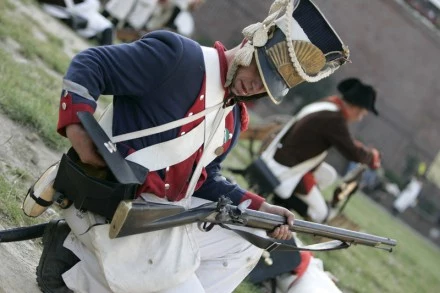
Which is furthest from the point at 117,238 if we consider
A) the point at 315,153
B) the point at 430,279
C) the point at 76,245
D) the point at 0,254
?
the point at 430,279

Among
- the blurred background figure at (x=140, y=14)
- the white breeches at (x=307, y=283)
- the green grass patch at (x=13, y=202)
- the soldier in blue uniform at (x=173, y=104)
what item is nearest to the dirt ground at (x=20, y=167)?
the green grass patch at (x=13, y=202)

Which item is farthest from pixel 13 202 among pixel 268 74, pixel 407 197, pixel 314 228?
pixel 407 197

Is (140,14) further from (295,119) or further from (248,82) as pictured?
(248,82)

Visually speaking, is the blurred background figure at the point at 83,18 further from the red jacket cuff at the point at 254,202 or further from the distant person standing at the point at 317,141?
the red jacket cuff at the point at 254,202

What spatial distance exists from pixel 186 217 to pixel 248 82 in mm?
675

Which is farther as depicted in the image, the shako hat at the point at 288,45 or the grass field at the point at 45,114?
the grass field at the point at 45,114

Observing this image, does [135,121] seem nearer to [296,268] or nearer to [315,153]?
[296,268]

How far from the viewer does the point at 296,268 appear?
590 centimetres

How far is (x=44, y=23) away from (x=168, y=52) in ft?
25.1

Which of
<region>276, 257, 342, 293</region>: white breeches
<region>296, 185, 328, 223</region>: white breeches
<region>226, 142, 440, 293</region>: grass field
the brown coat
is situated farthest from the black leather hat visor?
<region>296, 185, 328, 223</region>: white breeches

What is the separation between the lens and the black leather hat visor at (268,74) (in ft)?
11.6

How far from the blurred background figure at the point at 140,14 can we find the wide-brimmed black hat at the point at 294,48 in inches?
393

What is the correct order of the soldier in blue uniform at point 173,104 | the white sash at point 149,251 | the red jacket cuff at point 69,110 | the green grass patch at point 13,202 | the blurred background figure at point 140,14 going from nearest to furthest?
the red jacket cuff at point 69,110 → the soldier in blue uniform at point 173,104 → the white sash at point 149,251 → the green grass patch at point 13,202 → the blurred background figure at point 140,14

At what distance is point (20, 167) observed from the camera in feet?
17.3
